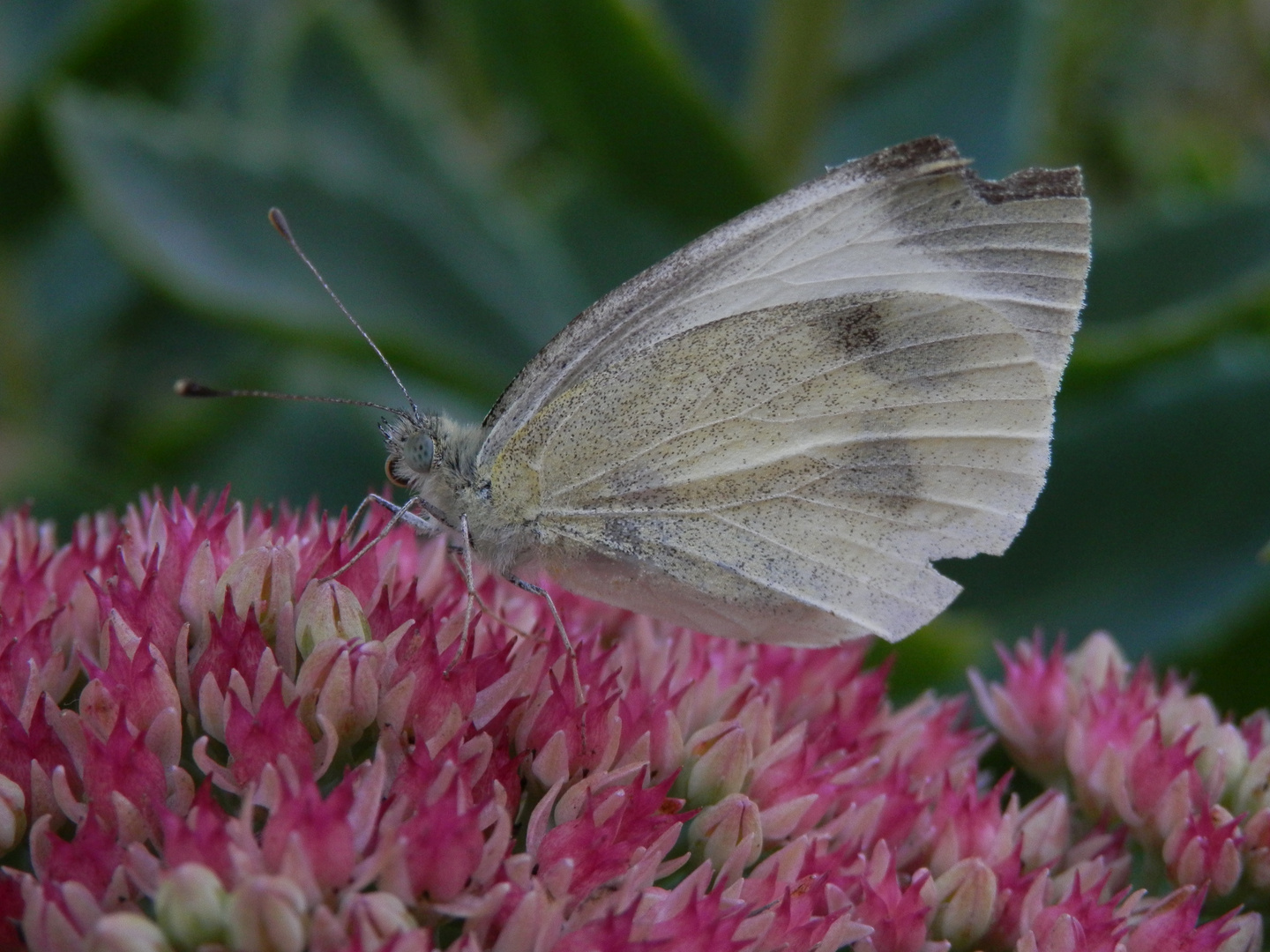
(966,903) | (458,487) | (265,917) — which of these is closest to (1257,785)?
(966,903)

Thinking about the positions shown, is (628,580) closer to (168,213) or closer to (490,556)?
(490,556)

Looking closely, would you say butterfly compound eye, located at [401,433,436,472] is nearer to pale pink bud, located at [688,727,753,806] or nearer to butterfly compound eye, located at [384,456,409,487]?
butterfly compound eye, located at [384,456,409,487]

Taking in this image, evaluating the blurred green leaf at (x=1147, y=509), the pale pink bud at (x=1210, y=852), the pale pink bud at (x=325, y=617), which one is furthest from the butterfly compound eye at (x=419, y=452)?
the blurred green leaf at (x=1147, y=509)

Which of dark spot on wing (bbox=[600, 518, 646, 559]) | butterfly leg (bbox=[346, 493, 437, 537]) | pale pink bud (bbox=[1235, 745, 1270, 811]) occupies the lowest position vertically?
pale pink bud (bbox=[1235, 745, 1270, 811])

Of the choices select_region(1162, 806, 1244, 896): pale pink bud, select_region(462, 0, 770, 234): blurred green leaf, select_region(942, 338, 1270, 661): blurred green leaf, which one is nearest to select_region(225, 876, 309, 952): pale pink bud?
select_region(1162, 806, 1244, 896): pale pink bud

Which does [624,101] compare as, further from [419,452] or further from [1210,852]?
[1210,852]

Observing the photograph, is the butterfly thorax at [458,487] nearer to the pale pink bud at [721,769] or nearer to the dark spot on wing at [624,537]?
the dark spot on wing at [624,537]

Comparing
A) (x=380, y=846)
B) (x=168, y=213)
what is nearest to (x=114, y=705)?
(x=380, y=846)

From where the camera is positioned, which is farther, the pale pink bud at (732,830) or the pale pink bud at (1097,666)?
the pale pink bud at (1097,666)
